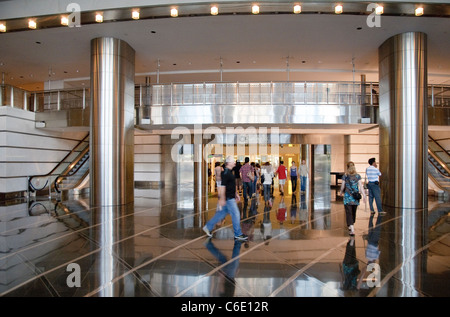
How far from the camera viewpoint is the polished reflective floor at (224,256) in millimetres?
4312

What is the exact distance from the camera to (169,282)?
4523 mm

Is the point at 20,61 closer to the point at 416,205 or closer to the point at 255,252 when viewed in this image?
the point at 255,252

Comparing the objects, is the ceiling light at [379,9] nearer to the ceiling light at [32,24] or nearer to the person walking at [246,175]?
the person walking at [246,175]

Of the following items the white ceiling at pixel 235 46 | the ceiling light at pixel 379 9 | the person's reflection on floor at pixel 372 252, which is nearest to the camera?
the person's reflection on floor at pixel 372 252

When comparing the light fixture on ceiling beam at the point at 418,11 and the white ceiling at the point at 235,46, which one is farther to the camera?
the white ceiling at the point at 235,46

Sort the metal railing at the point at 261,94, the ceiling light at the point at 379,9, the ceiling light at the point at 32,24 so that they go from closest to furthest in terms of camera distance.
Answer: the ceiling light at the point at 379,9
the ceiling light at the point at 32,24
the metal railing at the point at 261,94

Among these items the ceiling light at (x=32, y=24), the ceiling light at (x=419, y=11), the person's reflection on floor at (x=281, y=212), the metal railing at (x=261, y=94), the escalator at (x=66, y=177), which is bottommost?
the person's reflection on floor at (x=281, y=212)

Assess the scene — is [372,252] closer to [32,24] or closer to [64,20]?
[64,20]

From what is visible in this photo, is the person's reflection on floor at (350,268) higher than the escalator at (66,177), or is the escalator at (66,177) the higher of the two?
the escalator at (66,177)

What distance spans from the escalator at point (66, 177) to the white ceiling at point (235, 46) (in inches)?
207

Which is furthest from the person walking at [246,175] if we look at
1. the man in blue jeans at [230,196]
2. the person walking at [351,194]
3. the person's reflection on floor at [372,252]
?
the man in blue jeans at [230,196]

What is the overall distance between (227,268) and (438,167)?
17.5 meters

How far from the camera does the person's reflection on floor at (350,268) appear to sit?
4410mm

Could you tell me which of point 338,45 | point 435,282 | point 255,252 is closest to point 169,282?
point 255,252
